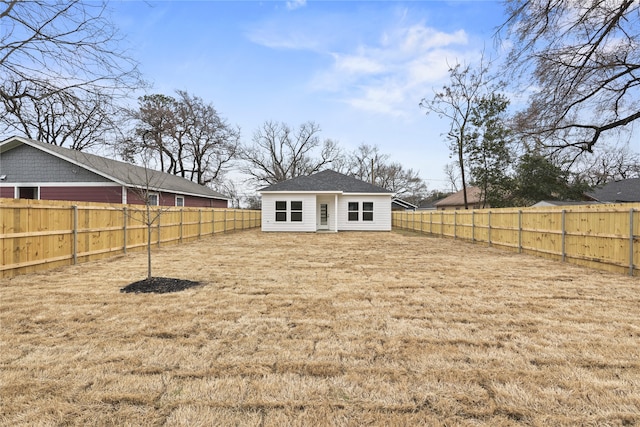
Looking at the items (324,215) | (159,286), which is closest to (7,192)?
(159,286)

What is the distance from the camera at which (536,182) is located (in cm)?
2266

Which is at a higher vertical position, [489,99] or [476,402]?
[489,99]

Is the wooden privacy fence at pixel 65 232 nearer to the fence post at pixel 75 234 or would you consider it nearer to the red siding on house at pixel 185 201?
the fence post at pixel 75 234

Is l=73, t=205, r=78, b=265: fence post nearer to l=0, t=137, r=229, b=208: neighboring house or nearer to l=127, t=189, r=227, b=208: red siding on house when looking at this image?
l=127, t=189, r=227, b=208: red siding on house

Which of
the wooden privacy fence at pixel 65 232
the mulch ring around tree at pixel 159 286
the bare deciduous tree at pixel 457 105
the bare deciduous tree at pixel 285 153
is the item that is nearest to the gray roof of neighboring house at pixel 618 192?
the bare deciduous tree at pixel 457 105

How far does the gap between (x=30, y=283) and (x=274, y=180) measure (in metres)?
32.7

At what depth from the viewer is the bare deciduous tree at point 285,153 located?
37062 mm

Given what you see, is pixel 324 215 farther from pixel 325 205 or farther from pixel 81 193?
pixel 81 193

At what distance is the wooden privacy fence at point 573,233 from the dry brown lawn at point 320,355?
6.33 ft

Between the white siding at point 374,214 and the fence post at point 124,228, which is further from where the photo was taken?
the white siding at point 374,214

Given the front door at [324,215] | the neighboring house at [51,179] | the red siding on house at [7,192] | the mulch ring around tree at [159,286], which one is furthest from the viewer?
the front door at [324,215]

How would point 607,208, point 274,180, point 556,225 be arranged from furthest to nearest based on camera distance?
point 274,180 → point 556,225 → point 607,208

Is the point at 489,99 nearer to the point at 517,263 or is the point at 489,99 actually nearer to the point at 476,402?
the point at 517,263

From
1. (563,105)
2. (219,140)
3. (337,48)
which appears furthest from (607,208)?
(219,140)
